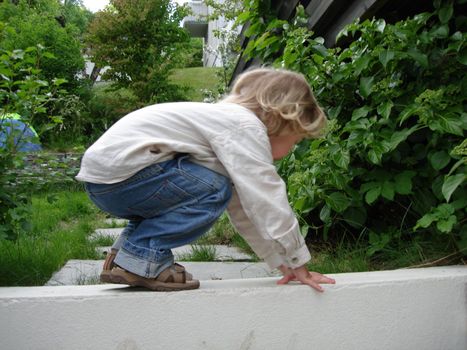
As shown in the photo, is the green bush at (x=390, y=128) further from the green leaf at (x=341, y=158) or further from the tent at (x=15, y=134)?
the tent at (x=15, y=134)

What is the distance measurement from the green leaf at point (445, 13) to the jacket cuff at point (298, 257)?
120 cm

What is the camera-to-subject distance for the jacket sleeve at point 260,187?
1.70 metres

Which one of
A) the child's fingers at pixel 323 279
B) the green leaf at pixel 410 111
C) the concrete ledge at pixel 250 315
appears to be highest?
the green leaf at pixel 410 111

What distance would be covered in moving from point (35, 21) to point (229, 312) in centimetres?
1067

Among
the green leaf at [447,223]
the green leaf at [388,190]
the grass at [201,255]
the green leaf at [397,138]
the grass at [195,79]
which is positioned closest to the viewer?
the green leaf at [447,223]

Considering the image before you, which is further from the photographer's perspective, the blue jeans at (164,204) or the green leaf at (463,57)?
the green leaf at (463,57)

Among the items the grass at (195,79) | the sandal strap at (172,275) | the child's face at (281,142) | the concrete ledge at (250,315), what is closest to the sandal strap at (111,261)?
the concrete ledge at (250,315)

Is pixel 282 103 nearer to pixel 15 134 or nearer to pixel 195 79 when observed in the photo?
pixel 15 134

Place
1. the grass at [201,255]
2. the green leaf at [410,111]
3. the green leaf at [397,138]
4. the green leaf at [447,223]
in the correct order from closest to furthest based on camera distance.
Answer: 1. the green leaf at [447,223]
2. the green leaf at [410,111]
3. the green leaf at [397,138]
4. the grass at [201,255]

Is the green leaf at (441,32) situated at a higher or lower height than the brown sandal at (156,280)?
higher

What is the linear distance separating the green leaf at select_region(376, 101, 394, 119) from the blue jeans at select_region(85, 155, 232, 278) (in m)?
0.85

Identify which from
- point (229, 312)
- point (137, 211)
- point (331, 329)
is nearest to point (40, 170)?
point (137, 211)

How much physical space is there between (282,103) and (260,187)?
354mm

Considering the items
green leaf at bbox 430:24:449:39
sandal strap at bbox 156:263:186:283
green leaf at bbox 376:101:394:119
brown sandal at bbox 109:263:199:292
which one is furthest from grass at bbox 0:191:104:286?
green leaf at bbox 430:24:449:39
